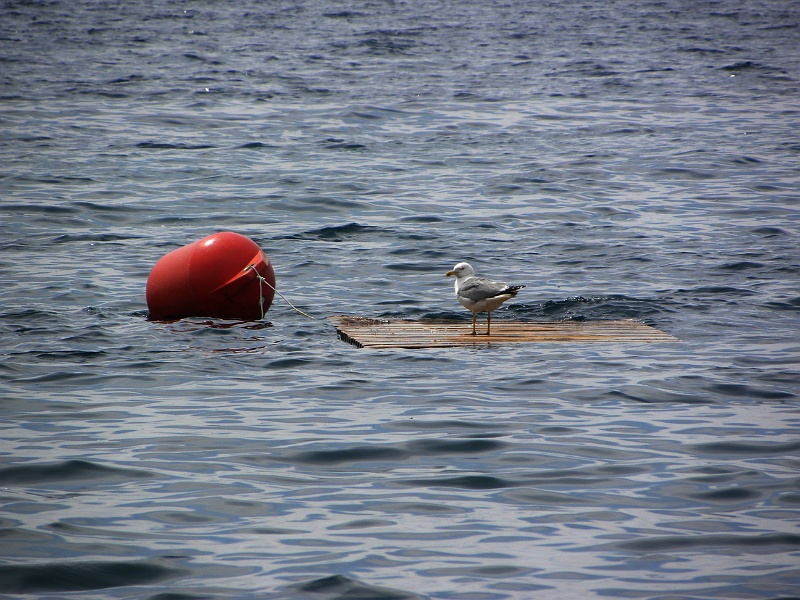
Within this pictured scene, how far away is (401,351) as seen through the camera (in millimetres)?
10500

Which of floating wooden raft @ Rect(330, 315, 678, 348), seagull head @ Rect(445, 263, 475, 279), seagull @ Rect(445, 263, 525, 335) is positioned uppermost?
seagull head @ Rect(445, 263, 475, 279)

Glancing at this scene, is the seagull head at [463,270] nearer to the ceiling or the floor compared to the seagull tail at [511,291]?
nearer to the ceiling

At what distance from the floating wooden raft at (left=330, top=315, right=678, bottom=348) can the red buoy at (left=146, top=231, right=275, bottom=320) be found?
1006 mm

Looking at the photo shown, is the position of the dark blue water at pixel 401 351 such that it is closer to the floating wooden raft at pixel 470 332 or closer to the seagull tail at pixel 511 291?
the floating wooden raft at pixel 470 332

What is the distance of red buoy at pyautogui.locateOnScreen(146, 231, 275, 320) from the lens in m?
11.2

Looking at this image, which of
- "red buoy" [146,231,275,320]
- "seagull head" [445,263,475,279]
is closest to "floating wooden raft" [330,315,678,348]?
"seagull head" [445,263,475,279]

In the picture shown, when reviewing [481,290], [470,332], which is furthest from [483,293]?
[470,332]

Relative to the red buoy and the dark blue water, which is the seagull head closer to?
the dark blue water

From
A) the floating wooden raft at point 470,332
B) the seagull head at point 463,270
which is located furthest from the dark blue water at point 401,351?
the seagull head at point 463,270

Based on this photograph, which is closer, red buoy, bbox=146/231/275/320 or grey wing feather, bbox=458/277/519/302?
grey wing feather, bbox=458/277/519/302

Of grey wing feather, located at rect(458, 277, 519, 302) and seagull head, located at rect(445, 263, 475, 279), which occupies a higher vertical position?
seagull head, located at rect(445, 263, 475, 279)

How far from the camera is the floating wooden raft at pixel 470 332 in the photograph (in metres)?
10.7

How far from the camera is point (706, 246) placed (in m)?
16.6

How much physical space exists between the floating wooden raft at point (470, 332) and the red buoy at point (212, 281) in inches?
39.6
